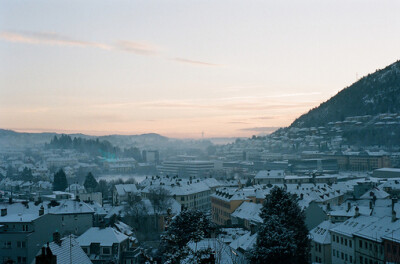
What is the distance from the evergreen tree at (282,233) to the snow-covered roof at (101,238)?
928cm

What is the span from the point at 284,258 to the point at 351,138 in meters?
158

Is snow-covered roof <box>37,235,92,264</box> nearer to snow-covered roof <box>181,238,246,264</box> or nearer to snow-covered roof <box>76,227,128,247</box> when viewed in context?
snow-covered roof <box>181,238,246,264</box>

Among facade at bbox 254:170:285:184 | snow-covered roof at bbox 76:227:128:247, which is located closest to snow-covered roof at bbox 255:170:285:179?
facade at bbox 254:170:285:184

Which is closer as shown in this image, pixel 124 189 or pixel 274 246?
pixel 274 246

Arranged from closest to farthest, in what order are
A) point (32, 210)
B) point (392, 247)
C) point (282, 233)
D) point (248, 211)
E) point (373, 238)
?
1. point (282, 233)
2. point (392, 247)
3. point (373, 238)
4. point (32, 210)
5. point (248, 211)

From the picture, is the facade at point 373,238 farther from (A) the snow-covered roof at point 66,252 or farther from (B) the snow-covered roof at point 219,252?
(A) the snow-covered roof at point 66,252

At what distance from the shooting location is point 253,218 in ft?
139

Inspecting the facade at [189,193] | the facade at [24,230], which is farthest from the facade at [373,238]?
the facade at [189,193]

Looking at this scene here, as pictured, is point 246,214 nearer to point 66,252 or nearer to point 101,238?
point 101,238

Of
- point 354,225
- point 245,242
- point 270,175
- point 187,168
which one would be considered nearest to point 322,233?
point 354,225

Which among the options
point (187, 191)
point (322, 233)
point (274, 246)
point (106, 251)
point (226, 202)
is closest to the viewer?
point (274, 246)

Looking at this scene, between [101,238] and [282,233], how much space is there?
1139 centimetres

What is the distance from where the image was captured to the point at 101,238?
30.5 metres

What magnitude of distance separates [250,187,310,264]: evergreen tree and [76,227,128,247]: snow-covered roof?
928cm
